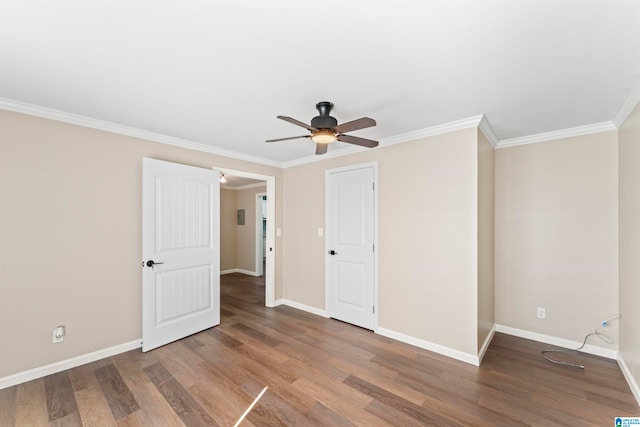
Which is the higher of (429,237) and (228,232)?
(429,237)

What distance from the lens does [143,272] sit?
2912mm

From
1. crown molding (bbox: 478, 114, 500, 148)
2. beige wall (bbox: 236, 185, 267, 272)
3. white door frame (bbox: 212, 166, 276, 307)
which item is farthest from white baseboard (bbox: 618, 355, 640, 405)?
beige wall (bbox: 236, 185, 267, 272)

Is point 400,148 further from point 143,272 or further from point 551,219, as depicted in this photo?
point 143,272

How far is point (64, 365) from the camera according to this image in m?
2.50

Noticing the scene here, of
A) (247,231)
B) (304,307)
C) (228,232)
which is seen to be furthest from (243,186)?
(304,307)

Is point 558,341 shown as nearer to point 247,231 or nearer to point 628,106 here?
point 628,106

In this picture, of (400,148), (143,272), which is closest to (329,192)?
(400,148)

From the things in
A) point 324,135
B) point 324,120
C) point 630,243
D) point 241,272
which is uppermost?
point 324,120

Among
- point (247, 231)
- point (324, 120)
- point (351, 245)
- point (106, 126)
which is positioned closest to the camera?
point (324, 120)

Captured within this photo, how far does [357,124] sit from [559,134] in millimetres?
2609

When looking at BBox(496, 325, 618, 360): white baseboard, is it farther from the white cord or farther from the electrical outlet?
the electrical outlet

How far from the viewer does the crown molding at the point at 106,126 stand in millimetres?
2299

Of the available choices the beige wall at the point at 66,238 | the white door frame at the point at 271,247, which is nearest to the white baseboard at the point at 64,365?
the beige wall at the point at 66,238

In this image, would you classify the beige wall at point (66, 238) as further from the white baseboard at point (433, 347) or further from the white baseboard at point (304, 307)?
the white baseboard at point (433, 347)
